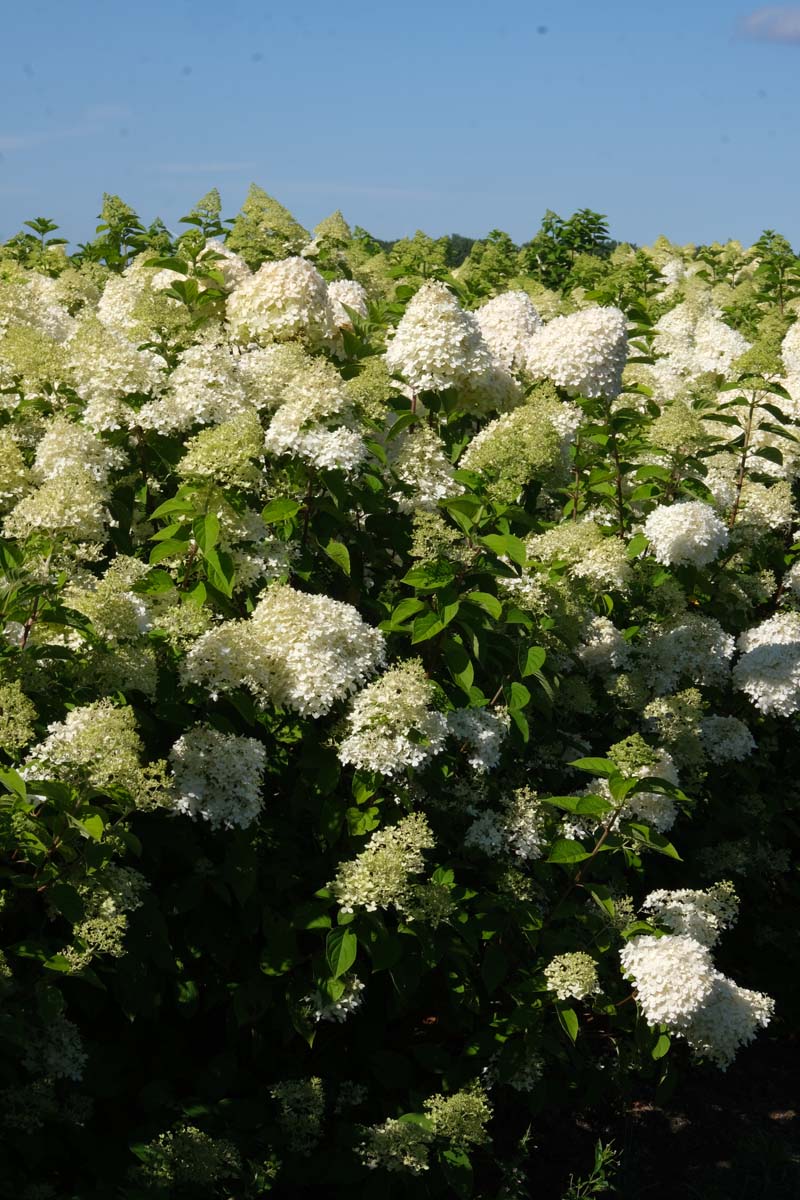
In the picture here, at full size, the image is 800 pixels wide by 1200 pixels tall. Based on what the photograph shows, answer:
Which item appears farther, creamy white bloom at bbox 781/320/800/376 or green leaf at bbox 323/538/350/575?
creamy white bloom at bbox 781/320/800/376

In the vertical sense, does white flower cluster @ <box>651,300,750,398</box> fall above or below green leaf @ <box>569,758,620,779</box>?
above

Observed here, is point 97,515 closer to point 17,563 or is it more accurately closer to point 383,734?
point 17,563

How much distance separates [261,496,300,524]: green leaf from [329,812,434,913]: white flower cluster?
1.04 metres

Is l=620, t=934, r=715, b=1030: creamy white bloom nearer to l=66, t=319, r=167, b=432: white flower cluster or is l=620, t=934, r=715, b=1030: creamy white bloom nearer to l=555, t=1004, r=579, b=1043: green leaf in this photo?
l=555, t=1004, r=579, b=1043: green leaf

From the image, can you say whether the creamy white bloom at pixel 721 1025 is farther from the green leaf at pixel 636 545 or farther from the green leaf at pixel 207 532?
the green leaf at pixel 207 532

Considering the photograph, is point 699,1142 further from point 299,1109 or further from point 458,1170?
point 299,1109

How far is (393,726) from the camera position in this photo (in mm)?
4055

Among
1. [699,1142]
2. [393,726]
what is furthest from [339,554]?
[699,1142]

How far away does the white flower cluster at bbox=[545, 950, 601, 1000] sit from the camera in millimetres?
4387

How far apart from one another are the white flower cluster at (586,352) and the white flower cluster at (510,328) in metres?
0.19

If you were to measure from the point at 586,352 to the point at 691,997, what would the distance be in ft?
7.95

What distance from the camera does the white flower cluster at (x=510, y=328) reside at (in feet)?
17.5

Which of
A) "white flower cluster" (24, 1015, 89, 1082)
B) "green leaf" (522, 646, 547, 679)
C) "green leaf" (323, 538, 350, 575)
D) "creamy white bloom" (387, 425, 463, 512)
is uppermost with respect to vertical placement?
"creamy white bloom" (387, 425, 463, 512)

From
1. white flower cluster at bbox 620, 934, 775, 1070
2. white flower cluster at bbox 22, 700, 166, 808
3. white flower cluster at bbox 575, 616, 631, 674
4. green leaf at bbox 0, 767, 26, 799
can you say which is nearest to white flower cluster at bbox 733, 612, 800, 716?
white flower cluster at bbox 575, 616, 631, 674
